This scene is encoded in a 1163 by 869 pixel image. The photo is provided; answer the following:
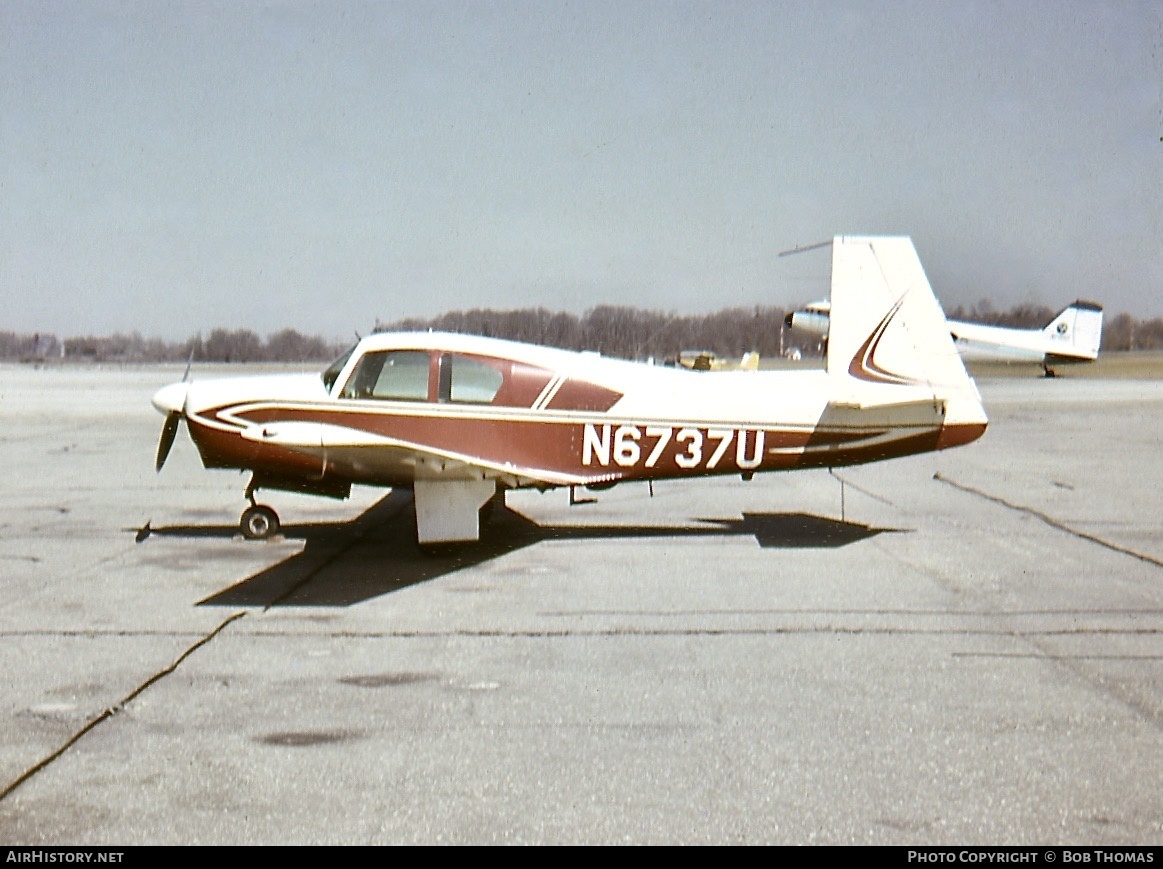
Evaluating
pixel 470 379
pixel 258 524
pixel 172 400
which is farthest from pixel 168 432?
pixel 470 379

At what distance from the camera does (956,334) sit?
44.3 meters

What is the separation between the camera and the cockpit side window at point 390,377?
27.4 ft

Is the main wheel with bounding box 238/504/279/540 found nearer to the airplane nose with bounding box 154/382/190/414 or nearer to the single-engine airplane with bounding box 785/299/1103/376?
the airplane nose with bounding box 154/382/190/414

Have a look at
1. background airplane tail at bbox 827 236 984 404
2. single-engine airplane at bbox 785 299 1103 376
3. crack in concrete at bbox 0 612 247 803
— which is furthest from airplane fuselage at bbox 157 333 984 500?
single-engine airplane at bbox 785 299 1103 376

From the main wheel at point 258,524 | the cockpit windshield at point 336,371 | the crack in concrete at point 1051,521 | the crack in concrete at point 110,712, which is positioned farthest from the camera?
the main wheel at point 258,524

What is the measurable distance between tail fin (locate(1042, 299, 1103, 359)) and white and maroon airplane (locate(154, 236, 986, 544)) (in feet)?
144

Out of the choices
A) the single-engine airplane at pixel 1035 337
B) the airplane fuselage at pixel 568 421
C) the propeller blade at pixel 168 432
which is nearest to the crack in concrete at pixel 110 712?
the airplane fuselage at pixel 568 421

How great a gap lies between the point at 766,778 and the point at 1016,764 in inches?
43.2

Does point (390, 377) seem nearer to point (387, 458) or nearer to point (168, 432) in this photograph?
point (387, 458)

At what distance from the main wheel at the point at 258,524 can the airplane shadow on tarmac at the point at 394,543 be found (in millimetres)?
209

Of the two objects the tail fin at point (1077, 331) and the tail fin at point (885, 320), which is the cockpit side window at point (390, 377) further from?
the tail fin at point (1077, 331)

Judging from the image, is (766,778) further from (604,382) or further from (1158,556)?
(1158,556)

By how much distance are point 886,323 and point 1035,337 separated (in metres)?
44.5
